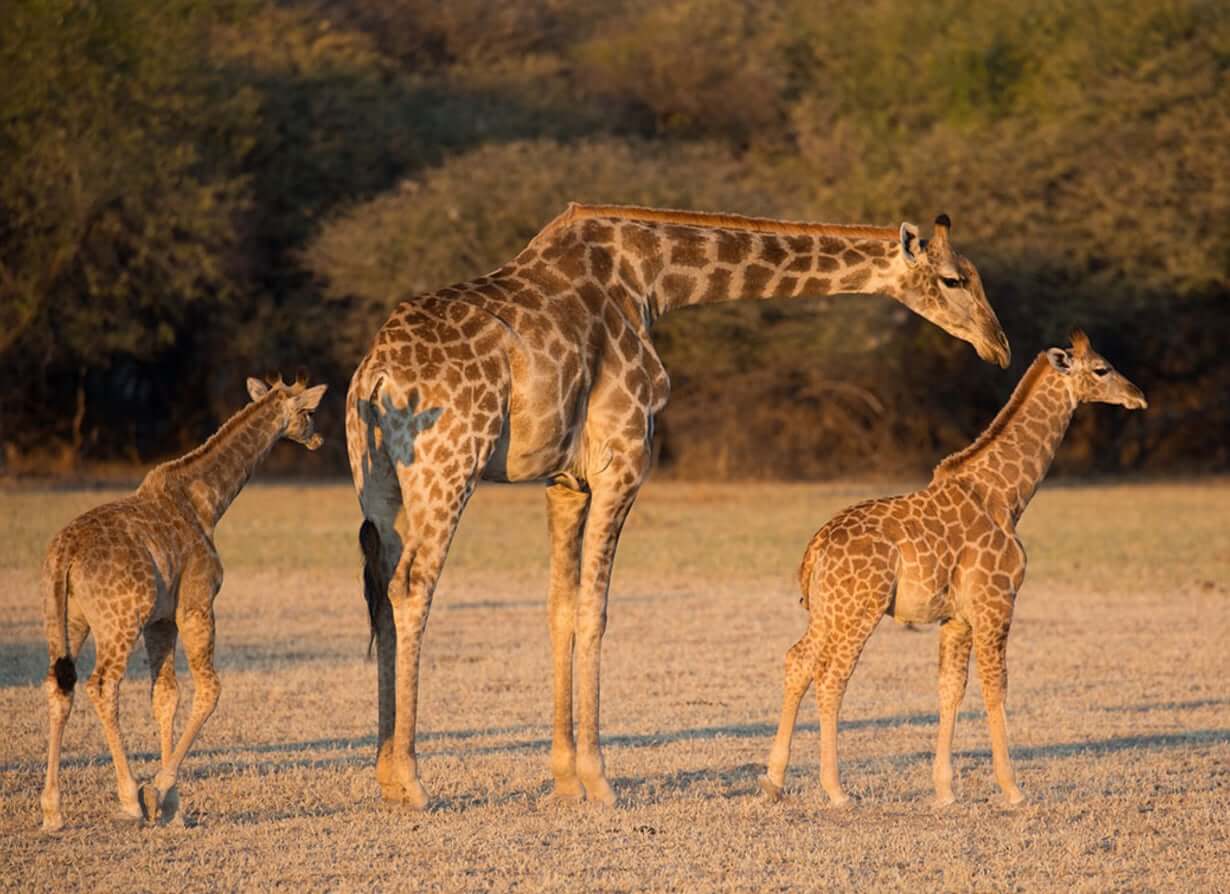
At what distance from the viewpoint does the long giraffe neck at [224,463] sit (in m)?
8.84

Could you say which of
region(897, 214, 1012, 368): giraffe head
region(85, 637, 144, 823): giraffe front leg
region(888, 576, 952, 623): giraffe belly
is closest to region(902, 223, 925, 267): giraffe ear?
region(897, 214, 1012, 368): giraffe head

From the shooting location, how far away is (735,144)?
4372 cm

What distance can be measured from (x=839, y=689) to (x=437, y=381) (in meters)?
2.30

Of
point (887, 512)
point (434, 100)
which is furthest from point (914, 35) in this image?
point (887, 512)

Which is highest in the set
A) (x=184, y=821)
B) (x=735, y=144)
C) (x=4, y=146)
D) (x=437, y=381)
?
(x=437, y=381)

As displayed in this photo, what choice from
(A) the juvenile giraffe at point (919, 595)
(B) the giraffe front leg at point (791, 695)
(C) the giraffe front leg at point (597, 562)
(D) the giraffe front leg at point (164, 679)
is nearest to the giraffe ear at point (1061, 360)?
(A) the juvenile giraffe at point (919, 595)

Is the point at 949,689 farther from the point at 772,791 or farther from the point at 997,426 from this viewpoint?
the point at 997,426

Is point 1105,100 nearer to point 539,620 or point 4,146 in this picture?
point 4,146

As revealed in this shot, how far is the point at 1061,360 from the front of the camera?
30.7 ft

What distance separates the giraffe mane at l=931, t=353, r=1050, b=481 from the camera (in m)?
9.05

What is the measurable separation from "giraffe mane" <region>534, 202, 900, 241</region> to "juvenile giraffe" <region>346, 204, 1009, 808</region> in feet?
0.04

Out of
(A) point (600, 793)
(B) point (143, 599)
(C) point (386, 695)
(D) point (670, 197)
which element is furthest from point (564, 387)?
(D) point (670, 197)

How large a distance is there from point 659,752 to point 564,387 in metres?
2.31

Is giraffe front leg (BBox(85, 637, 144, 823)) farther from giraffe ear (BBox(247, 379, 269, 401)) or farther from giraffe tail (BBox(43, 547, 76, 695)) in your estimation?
giraffe ear (BBox(247, 379, 269, 401))
